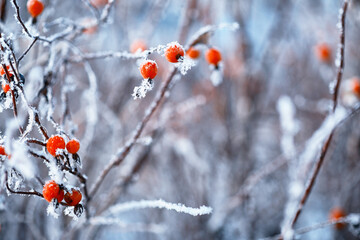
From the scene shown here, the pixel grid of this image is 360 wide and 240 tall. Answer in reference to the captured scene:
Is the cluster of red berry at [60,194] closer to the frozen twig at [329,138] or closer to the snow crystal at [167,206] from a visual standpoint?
the snow crystal at [167,206]

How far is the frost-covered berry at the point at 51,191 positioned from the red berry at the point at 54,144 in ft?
0.30

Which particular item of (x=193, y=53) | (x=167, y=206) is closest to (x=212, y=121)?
(x=193, y=53)

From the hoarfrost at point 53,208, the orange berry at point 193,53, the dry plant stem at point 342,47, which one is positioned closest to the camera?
Answer: the hoarfrost at point 53,208

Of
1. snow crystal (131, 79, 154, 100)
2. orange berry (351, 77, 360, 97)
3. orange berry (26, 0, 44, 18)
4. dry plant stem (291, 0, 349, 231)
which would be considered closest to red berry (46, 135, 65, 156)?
snow crystal (131, 79, 154, 100)

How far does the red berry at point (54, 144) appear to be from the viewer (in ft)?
3.17

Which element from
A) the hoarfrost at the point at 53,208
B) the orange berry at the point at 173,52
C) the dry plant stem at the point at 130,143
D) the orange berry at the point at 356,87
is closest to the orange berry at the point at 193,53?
the dry plant stem at the point at 130,143

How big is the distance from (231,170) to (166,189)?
65cm

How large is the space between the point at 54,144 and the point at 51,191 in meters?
0.14

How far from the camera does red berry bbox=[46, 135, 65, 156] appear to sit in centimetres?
97

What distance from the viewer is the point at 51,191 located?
36.5 inches

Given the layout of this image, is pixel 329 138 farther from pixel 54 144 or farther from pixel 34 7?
pixel 34 7

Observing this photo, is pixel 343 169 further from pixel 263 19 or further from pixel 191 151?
pixel 263 19

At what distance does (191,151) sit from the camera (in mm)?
3176

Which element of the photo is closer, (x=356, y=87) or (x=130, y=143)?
(x=130, y=143)
